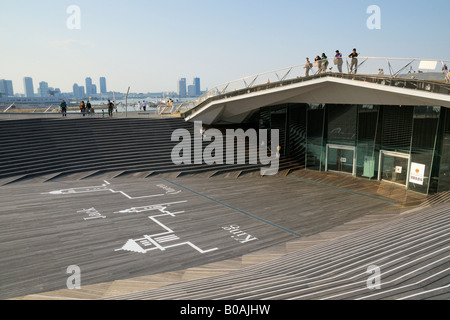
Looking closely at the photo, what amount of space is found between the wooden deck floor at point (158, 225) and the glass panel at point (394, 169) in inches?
24.9

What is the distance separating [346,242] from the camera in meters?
7.85

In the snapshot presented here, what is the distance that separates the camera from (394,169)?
704 inches

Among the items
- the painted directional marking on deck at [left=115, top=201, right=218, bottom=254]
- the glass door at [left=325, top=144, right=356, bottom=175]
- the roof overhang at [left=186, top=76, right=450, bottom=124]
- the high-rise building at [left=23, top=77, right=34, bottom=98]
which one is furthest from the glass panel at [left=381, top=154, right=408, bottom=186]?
the high-rise building at [left=23, top=77, right=34, bottom=98]

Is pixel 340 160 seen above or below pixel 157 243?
above

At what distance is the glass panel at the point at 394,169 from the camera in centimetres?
1738

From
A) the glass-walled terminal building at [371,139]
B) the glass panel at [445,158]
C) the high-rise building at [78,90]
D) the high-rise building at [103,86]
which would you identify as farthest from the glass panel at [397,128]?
the high-rise building at [78,90]

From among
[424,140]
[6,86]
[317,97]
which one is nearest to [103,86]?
[6,86]

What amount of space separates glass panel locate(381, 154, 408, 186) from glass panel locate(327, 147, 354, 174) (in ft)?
6.78

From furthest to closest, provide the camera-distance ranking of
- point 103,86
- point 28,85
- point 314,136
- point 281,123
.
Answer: point 28,85 < point 103,86 < point 281,123 < point 314,136

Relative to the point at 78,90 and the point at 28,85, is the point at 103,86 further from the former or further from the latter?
the point at 28,85

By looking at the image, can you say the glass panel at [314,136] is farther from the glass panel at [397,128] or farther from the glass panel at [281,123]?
the glass panel at [397,128]

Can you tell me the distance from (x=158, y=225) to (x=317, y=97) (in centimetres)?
1333
